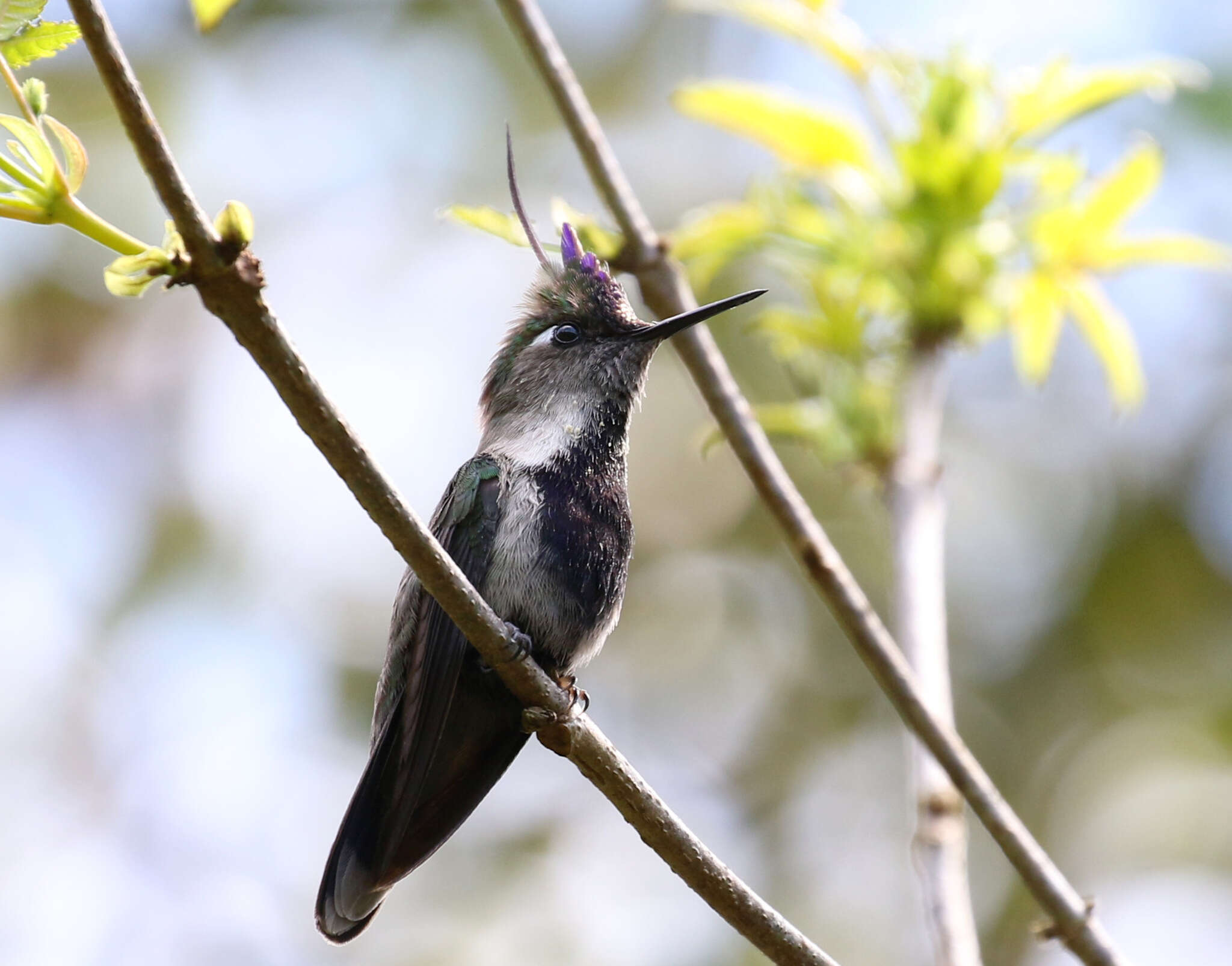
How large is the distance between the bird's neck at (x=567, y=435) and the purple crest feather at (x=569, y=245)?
514 millimetres

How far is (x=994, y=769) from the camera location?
861 cm

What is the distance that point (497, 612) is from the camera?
3.40 metres

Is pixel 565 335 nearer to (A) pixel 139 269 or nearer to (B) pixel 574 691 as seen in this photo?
(B) pixel 574 691

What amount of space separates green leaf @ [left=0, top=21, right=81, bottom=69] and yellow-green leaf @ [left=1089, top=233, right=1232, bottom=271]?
2.66 meters

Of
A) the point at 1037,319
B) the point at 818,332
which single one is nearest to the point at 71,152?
the point at 818,332

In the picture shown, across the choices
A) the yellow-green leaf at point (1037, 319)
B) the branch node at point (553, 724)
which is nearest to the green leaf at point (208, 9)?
the branch node at point (553, 724)

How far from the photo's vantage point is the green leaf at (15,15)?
1.97 m

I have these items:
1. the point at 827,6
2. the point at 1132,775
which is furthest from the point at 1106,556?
the point at 827,6

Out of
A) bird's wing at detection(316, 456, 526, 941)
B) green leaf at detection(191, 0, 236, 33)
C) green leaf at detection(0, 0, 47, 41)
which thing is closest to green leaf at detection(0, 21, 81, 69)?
green leaf at detection(0, 0, 47, 41)

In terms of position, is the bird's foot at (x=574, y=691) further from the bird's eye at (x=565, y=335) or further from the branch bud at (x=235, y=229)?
the branch bud at (x=235, y=229)

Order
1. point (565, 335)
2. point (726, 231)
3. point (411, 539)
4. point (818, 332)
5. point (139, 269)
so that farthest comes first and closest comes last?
1. point (565, 335)
2. point (818, 332)
3. point (726, 231)
4. point (411, 539)
5. point (139, 269)

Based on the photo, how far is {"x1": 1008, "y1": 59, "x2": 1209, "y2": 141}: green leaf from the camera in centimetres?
343

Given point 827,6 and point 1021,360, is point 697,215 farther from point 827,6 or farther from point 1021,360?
point 1021,360

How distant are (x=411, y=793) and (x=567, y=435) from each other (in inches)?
43.1
